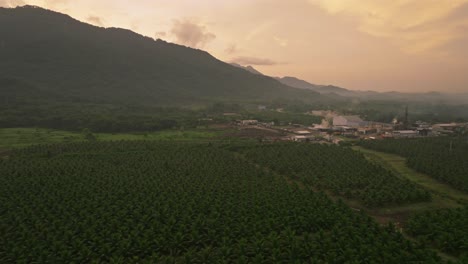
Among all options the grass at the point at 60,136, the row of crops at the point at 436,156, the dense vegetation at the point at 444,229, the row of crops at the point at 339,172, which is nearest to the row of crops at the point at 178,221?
the dense vegetation at the point at 444,229

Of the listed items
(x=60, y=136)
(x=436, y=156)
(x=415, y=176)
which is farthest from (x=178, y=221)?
(x=60, y=136)

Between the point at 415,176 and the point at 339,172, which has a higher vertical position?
the point at 339,172

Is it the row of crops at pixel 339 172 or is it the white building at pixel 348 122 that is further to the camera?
the white building at pixel 348 122

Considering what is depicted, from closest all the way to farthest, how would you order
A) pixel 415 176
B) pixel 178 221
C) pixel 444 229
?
pixel 444 229
pixel 178 221
pixel 415 176

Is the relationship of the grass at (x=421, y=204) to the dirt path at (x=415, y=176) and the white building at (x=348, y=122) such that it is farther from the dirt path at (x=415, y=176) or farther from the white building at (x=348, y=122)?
the white building at (x=348, y=122)

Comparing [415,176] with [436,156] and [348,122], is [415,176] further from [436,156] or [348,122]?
[348,122]

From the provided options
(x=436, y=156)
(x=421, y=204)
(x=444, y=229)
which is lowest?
(x=421, y=204)

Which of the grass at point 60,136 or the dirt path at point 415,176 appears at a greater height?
the grass at point 60,136

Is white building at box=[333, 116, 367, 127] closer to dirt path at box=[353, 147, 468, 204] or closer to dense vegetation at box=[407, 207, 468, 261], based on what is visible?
dirt path at box=[353, 147, 468, 204]
